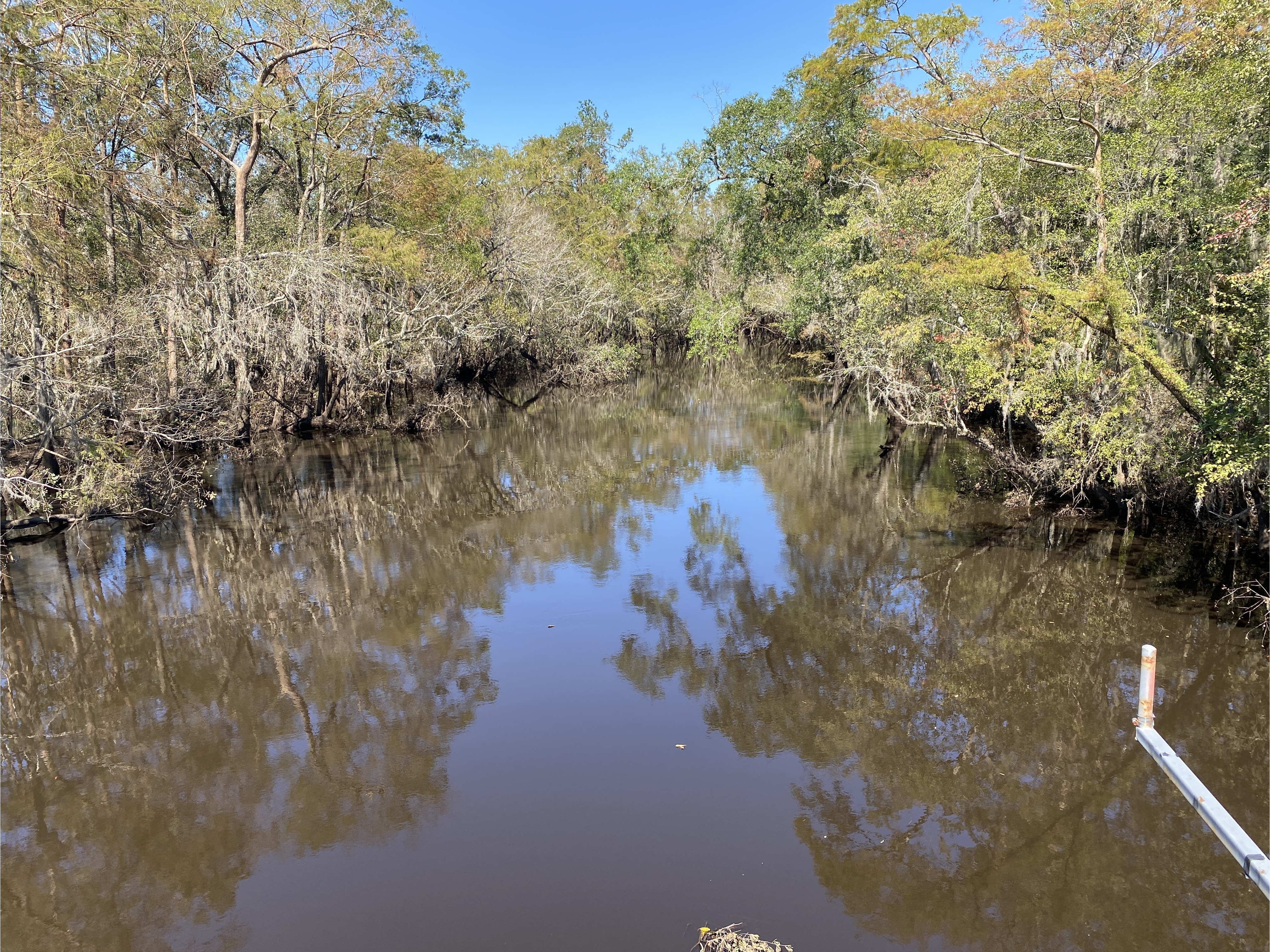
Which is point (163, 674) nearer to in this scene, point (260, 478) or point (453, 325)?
point (260, 478)

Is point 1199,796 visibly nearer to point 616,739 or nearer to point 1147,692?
point 1147,692

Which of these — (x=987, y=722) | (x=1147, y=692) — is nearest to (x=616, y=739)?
(x=987, y=722)

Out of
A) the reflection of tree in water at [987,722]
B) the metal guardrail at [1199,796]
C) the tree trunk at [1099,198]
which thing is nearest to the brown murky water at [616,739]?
the reflection of tree in water at [987,722]

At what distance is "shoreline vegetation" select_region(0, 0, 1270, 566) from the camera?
32.2 ft

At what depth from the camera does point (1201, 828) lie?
5930 millimetres

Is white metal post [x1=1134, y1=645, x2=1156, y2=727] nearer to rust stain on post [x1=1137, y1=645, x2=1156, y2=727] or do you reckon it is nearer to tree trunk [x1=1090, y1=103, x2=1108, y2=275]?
rust stain on post [x1=1137, y1=645, x2=1156, y2=727]

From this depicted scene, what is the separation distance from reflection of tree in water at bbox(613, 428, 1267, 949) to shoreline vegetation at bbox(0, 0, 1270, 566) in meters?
1.99

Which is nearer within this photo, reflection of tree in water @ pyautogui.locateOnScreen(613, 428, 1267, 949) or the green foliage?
reflection of tree in water @ pyautogui.locateOnScreen(613, 428, 1267, 949)

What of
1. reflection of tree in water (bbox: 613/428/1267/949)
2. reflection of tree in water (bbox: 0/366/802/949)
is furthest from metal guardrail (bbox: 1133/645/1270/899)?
reflection of tree in water (bbox: 0/366/802/949)

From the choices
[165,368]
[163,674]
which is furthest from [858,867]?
[165,368]

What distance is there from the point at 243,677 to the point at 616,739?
4104 millimetres

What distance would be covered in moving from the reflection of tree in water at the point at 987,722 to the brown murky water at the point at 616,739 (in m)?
0.03

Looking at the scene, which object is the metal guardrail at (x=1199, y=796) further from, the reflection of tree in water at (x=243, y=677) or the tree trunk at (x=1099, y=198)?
the tree trunk at (x=1099, y=198)

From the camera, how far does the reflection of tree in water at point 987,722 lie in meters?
5.34
